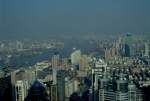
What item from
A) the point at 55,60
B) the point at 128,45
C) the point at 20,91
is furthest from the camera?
the point at 128,45

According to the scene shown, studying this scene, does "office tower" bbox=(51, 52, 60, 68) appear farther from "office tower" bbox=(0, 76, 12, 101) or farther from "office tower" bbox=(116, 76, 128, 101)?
"office tower" bbox=(116, 76, 128, 101)

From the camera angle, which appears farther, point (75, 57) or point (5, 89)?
point (75, 57)

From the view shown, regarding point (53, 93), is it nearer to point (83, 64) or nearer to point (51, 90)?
point (51, 90)

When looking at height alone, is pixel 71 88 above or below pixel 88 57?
below

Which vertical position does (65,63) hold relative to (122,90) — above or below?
above

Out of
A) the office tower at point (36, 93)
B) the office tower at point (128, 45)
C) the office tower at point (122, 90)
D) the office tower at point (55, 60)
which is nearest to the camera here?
the office tower at point (122, 90)

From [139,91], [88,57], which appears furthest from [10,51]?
[139,91]

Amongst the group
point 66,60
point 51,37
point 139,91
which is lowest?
point 139,91

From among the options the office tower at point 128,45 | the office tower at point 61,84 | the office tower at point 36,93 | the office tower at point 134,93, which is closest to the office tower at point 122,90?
the office tower at point 134,93

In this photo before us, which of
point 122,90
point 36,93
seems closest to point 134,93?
point 122,90

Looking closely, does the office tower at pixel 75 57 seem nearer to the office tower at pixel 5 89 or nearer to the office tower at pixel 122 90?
the office tower at pixel 122 90

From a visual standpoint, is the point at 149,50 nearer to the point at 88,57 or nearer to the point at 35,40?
the point at 88,57
